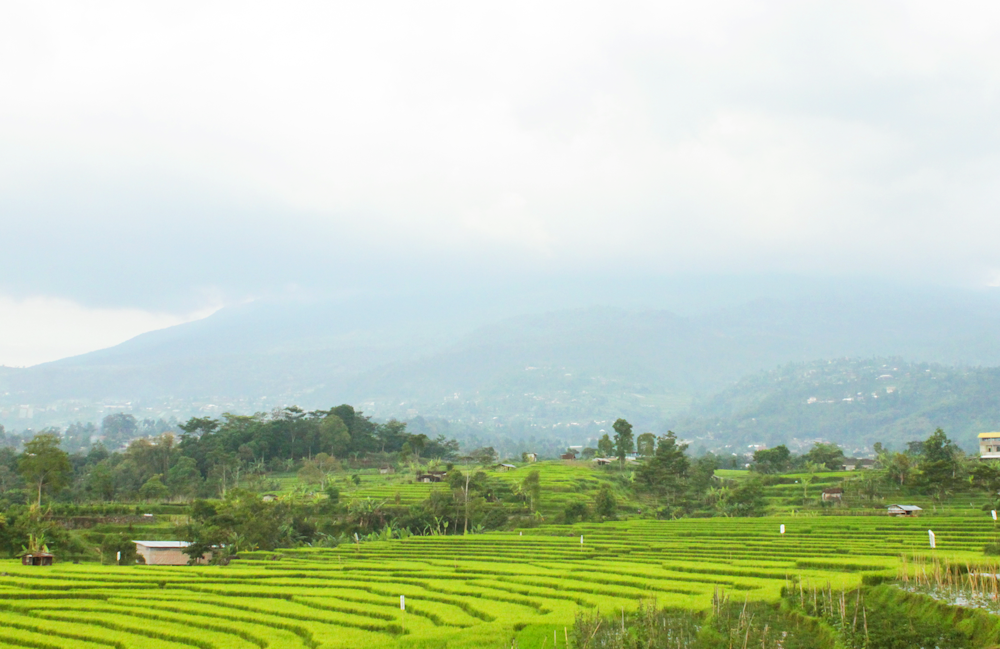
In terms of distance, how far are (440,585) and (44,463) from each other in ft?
140

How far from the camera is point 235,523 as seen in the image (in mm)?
42219

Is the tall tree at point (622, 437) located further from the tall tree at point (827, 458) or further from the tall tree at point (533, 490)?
the tall tree at point (533, 490)

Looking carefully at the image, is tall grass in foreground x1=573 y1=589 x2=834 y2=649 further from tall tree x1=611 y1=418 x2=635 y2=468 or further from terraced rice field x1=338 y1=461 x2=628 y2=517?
tall tree x1=611 y1=418 x2=635 y2=468

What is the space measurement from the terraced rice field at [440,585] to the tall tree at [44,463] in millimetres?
23513

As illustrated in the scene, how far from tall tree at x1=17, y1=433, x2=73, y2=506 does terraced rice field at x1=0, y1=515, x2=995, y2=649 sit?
23513mm

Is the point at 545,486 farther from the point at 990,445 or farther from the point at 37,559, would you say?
the point at 990,445

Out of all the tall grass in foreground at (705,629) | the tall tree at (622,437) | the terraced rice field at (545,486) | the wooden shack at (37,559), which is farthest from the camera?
the tall tree at (622,437)

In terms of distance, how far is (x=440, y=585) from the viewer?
84.0ft

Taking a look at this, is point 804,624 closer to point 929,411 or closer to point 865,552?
point 865,552

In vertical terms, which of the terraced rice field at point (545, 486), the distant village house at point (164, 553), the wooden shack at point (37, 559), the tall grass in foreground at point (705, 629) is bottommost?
the distant village house at point (164, 553)

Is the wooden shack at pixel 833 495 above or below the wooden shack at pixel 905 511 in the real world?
below

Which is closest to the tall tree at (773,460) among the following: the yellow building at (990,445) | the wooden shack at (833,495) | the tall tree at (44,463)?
the yellow building at (990,445)

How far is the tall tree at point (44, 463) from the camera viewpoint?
175 ft

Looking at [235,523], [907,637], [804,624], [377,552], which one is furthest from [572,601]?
[235,523]
